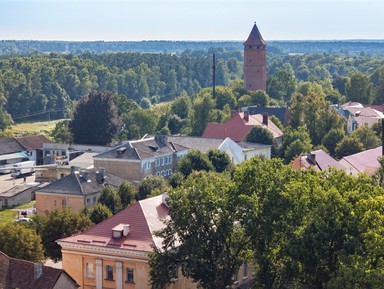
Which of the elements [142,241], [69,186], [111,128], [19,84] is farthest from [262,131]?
[19,84]

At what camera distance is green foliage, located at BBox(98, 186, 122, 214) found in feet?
194

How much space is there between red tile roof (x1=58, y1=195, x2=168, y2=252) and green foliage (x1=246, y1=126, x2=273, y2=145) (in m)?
44.9

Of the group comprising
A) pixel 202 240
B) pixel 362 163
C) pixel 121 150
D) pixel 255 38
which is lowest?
pixel 362 163

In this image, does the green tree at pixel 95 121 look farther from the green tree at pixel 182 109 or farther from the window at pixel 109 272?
the window at pixel 109 272

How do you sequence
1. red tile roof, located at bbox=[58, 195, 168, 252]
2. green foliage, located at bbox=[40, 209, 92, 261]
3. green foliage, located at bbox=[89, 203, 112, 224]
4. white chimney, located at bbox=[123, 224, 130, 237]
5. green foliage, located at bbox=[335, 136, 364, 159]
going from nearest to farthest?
red tile roof, located at bbox=[58, 195, 168, 252]
white chimney, located at bbox=[123, 224, 130, 237]
green foliage, located at bbox=[40, 209, 92, 261]
green foliage, located at bbox=[89, 203, 112, 224]
green foliage, located at bbox=[335, 136, 364, 159]

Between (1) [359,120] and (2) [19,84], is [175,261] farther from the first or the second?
(2) [19,84]

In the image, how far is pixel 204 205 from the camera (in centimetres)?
3997

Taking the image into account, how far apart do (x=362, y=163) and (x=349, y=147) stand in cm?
1106

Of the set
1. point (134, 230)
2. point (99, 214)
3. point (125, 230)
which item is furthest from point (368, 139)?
point (125, 230)

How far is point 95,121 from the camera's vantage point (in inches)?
3932

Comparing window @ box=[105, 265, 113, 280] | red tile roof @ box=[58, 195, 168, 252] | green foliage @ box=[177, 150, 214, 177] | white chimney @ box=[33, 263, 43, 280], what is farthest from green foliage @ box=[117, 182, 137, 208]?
white chimney @ box=[33, 263, 43, 280]

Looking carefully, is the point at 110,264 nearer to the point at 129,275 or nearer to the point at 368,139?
the point at 129,275

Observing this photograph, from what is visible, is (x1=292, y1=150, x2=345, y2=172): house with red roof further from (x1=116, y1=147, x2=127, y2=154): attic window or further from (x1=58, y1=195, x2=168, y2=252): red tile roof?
(x1=58, y1=195, x2=168, y2=252): red tile roof

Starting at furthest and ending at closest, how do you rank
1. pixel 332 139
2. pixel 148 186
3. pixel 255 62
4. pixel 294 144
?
pixel 255 62 → pixel 332 139 → pixel 294 144 → pixel 148 186
